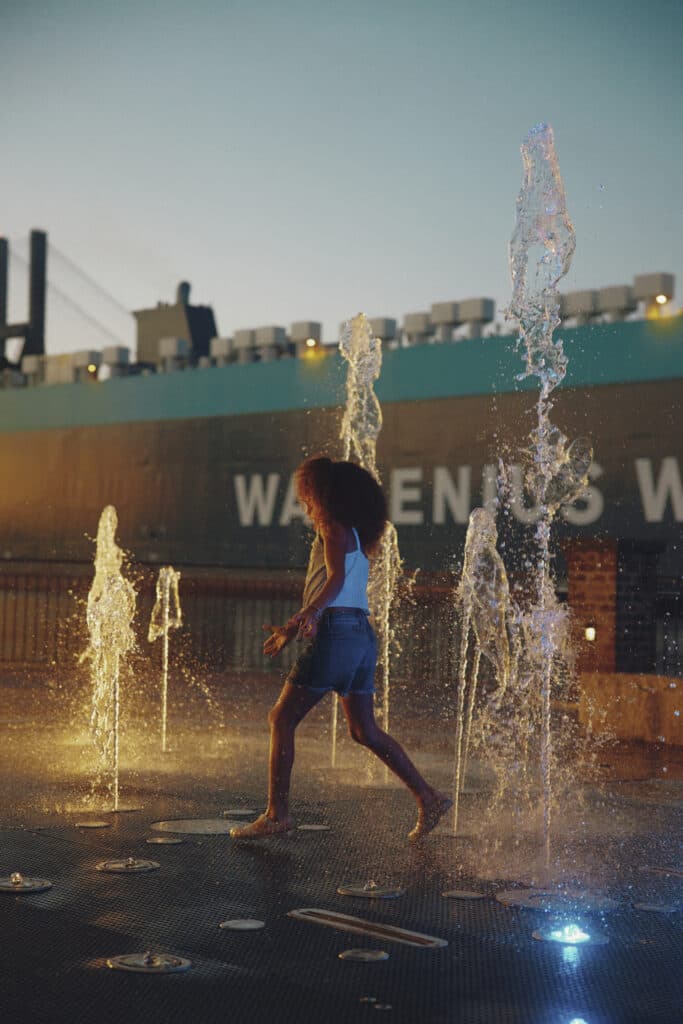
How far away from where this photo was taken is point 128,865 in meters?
4.63

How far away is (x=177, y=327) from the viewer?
142 ft

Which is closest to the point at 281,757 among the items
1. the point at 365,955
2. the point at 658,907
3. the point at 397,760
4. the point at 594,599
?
the point at 397,760

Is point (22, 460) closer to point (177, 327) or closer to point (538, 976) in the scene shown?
point (177, 327)

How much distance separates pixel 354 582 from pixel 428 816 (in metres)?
0.92

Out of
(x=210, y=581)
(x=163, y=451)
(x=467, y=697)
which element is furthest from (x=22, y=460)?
(x=467, y=697)

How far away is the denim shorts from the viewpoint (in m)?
5.13

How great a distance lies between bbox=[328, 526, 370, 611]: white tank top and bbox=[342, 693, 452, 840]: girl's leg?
1.17ft

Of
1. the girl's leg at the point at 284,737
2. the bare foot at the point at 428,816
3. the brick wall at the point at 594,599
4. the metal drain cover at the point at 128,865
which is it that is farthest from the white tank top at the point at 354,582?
the brick wall at the point at 594,599

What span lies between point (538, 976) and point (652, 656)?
25.2ft

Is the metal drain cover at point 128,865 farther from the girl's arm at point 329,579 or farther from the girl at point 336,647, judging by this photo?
the girl's arm at point 329,579

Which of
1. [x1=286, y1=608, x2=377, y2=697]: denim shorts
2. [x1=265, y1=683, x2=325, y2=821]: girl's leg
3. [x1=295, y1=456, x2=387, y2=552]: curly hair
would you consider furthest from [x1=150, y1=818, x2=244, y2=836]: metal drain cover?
[x1=295, y1=456, x2=387, y2=552]: curly hair

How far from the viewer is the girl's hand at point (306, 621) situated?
500 cm

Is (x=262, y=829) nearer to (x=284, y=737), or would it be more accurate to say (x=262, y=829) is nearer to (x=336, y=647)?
(x=284, y=737)

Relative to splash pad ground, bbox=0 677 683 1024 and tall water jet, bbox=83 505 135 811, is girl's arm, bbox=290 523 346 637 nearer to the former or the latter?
splash pad ground, bbox=0 677 683 1024
